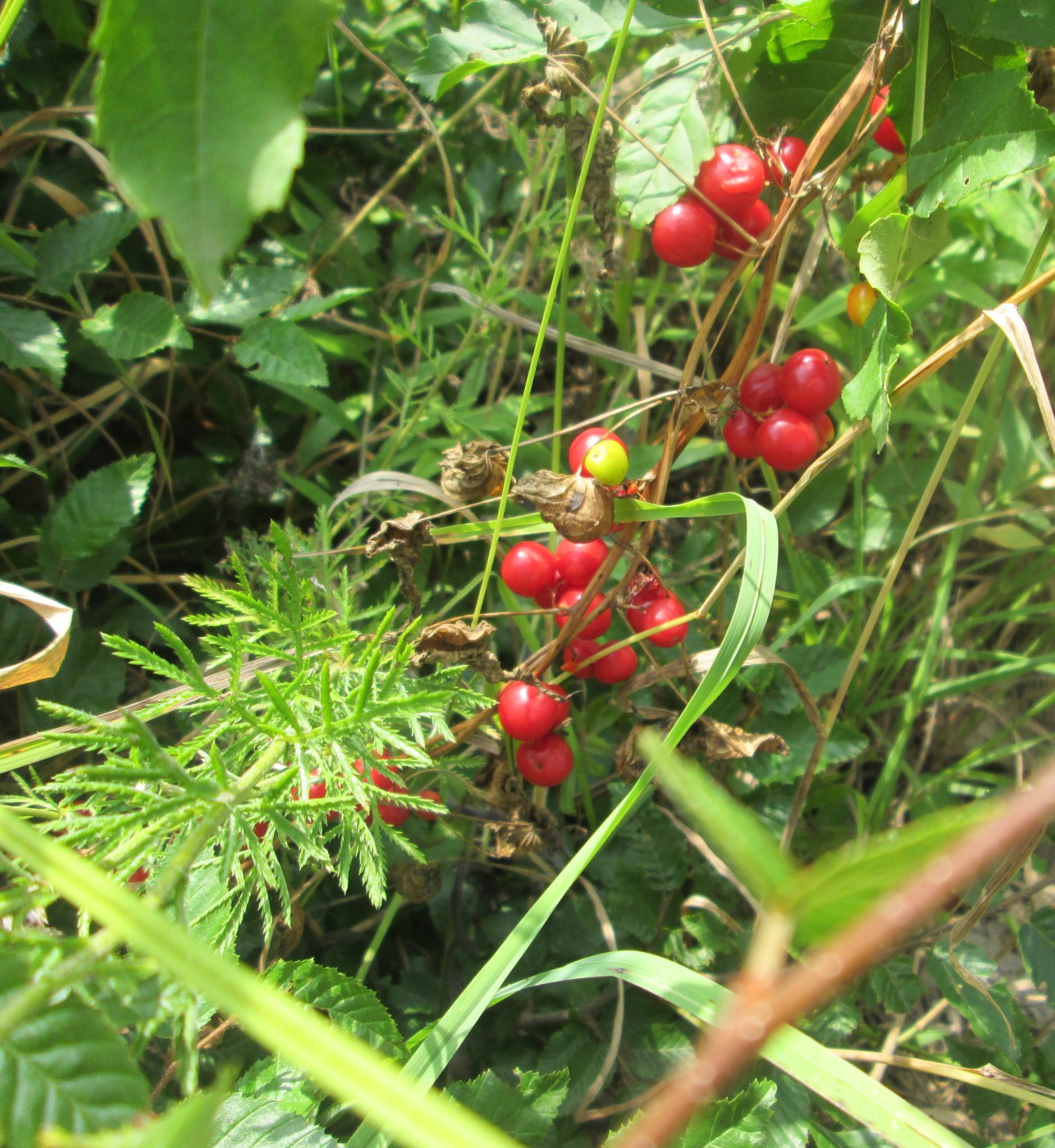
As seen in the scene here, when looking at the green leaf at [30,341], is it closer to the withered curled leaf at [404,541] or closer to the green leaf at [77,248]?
the green leaf at [77,248]

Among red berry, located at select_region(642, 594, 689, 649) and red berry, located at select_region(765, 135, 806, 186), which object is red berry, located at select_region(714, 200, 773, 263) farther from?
red berry, located at select_region(642, 594, 689, 649)

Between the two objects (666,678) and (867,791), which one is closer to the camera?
(666,678)

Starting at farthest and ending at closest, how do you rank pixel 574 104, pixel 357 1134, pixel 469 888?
pixel 469 888 < pixel 574 104 < pixel 357 1134

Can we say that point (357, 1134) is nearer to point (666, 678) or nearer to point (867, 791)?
point (666, 678)

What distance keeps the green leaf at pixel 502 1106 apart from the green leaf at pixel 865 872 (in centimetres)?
85

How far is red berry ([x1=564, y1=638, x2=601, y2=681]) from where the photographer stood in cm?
116

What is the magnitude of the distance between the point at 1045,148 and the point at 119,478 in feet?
4.82

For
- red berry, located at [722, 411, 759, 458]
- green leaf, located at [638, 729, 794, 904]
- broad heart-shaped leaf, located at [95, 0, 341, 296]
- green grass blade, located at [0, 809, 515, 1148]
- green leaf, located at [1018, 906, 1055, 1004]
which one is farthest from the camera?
green leaf, located at [1018, 906, 1055, 1004]

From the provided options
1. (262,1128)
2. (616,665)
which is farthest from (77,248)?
(262,1128)

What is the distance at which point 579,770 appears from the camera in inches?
51.2

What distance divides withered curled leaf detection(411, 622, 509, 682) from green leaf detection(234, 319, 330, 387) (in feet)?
2.00

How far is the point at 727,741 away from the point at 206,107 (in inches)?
38.3

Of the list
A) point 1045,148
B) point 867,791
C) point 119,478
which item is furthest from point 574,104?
point 867,791

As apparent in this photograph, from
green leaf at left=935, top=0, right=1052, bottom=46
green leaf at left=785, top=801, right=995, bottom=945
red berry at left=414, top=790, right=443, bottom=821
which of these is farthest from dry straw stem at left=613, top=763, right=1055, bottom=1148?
green leaf at left=935, top=0, right=1052, bottom=46
